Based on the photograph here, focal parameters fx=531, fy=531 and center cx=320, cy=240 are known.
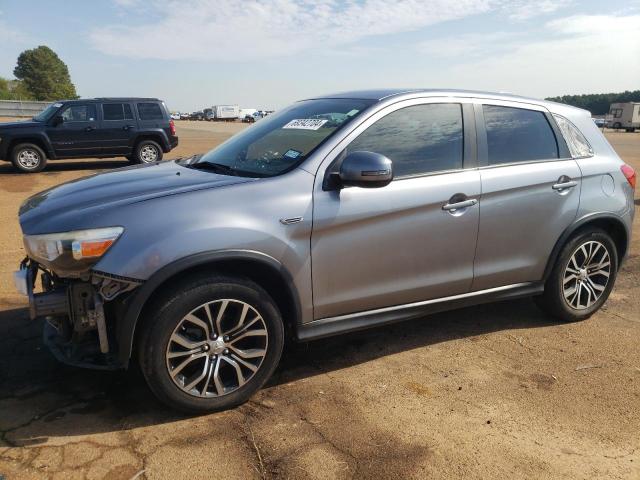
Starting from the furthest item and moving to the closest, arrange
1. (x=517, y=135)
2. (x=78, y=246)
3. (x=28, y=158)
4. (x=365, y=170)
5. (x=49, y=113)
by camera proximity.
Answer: (x=49, y=113)
(x=28, y=158)
(x=517, y=135)
(x=365, y=170)
(x=78, y=246)

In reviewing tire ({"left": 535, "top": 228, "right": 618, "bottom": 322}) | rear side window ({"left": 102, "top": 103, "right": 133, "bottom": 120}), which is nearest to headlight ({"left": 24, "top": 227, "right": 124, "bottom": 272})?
tire ({"left": 535, "top": 228, "right": 618, "bottom": 322})

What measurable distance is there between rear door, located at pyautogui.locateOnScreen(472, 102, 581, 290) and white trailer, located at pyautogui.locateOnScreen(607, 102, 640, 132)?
58.2 m

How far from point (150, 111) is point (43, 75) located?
3623 inches

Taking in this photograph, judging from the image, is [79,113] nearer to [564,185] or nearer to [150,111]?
[150,111]

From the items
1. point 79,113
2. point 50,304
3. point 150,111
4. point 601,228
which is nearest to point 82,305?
point 50,304

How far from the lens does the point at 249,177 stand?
10.3 ft

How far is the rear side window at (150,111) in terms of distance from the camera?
45.4 ft

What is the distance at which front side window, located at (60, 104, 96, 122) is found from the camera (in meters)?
12.9

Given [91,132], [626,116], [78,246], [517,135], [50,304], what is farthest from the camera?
[626,116]

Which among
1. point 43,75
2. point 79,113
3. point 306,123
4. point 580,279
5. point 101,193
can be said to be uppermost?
point 43,75

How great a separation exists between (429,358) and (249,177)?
5.74 ft

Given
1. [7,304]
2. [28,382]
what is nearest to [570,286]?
[28,382]

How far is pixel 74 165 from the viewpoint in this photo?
14500mm

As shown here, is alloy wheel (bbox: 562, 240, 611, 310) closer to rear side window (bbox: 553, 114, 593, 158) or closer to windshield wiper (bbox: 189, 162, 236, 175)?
rear side window (bbox: 553, 114, 593, 158)
